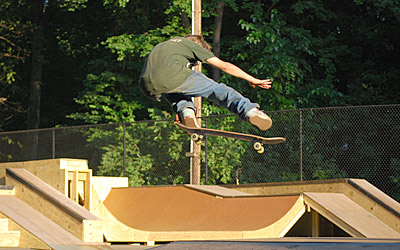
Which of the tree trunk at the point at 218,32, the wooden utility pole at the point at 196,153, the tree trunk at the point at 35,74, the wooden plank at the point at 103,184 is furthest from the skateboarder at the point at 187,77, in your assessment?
the tree trunk at the point at 35,74

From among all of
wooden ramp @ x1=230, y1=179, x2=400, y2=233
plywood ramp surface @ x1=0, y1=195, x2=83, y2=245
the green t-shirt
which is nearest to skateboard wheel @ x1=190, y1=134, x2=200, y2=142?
the green t-shirt

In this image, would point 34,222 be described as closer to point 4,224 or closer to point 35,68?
point 4,224

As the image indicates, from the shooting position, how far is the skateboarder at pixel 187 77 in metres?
7.49

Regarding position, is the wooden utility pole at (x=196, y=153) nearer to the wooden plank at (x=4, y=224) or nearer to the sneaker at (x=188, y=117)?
the wooden plank at (x=4, y=224)

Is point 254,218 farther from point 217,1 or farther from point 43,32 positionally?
point 43,32

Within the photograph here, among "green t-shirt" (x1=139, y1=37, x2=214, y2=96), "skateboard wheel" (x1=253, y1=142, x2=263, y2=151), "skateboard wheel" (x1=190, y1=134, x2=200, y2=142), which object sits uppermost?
"green t-shirt" (x1=139, y1=37, x2=214, y2=96)

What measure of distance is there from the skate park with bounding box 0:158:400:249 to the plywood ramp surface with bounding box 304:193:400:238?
0.06 feet

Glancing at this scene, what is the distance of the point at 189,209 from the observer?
14461 millimetres

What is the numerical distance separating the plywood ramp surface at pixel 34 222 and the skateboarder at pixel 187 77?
17.6 feet

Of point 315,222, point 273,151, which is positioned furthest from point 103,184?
point 273,151

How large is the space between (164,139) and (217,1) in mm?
6671

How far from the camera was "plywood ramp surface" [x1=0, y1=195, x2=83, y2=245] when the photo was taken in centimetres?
1226

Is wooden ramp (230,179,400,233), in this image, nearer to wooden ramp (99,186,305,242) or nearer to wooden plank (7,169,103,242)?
wooden ramp (99,186,305,242)

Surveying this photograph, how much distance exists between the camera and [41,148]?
23188 millimetres
